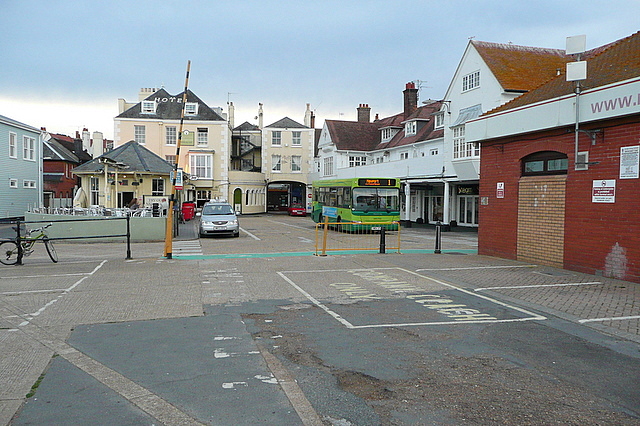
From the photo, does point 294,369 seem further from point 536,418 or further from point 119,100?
point 119,100

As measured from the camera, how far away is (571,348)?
670 centimetres

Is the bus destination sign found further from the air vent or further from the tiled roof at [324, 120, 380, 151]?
the tiled roof at [324, 120, 380, 151]

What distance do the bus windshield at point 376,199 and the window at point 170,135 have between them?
30062 mm

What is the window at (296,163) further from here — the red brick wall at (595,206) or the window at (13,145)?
the red brick wall at (595,206)

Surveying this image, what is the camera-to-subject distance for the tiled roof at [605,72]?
12.1 metres

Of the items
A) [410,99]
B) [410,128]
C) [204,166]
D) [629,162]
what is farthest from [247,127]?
[629,162]

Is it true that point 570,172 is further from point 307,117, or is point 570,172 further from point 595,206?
point 307,117

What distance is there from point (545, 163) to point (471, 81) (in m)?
18.2

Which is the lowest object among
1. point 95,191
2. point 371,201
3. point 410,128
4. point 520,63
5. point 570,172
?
point 371,201

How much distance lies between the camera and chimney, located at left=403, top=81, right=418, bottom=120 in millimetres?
47312

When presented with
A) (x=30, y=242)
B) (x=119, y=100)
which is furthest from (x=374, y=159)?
(x=30, y=242)

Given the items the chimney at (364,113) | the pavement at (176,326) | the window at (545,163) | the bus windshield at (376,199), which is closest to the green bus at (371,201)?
the bus windshield at (376,199)

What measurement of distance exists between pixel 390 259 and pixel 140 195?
22.3m

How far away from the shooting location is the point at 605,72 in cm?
1288
